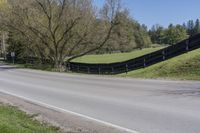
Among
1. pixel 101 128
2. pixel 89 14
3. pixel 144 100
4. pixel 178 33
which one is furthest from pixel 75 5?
pixel 178 33

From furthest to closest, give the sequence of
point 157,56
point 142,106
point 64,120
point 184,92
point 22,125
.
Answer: point 157,56 → point 184,92 → point 142,106 → point 64,120 → point 22,125

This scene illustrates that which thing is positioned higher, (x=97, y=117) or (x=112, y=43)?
(x=112, y=43)

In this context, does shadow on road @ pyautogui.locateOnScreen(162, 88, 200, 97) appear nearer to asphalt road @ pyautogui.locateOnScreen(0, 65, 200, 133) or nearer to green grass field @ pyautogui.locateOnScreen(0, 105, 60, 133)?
asphalt road @ pyautogui.locateOnScreen(0, 65, 200, 133)

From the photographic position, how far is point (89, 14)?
52.3m

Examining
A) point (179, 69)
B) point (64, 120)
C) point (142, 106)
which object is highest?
point (179, 69)

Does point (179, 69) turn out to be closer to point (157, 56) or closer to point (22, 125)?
point (157, 56)

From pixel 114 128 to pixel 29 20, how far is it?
46688 millimetres

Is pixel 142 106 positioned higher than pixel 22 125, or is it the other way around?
pixel 142 106

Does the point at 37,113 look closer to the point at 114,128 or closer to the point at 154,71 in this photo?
the point at 114,128

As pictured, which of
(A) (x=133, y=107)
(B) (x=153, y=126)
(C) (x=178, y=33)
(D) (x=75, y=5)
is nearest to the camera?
(B) (x=153, y=126)

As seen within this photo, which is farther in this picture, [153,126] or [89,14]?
[89,14]

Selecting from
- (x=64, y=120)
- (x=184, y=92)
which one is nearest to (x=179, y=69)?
(x=184, y=92)

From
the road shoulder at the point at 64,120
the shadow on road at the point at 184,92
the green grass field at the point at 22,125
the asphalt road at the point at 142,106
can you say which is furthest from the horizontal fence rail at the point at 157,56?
the green grass field at the point at 22,125

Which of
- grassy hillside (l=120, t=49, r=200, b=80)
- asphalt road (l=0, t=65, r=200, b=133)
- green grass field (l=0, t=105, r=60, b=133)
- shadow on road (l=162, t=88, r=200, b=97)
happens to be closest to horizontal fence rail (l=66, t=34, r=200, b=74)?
grassy hillside (l=120, t=49, r=200, b=80)
